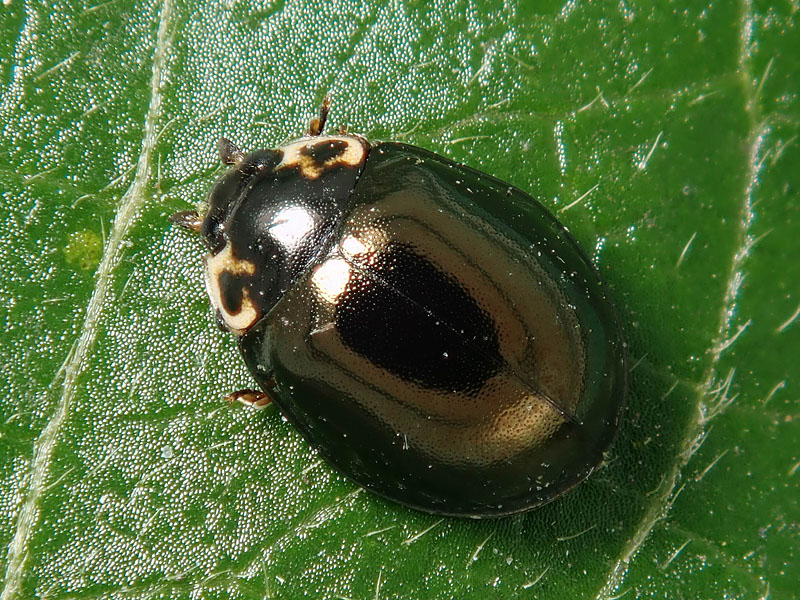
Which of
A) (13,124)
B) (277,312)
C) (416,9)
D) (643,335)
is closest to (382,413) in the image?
(277,312)

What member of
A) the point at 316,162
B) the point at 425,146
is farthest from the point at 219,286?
the point at 425,146

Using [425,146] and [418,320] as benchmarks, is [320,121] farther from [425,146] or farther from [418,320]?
[418,320]

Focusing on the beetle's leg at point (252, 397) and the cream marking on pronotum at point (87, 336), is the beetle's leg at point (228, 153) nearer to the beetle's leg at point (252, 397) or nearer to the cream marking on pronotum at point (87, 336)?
the cream marking on pronotum at point (87, 336)

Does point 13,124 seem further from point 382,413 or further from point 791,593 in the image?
point 791,593

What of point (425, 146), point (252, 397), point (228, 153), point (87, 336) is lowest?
point (252, 397)

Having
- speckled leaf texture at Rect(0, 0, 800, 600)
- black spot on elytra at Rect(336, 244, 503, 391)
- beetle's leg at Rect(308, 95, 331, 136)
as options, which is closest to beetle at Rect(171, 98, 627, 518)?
black spot on elytra at Rect(336, 244, 503, 391)

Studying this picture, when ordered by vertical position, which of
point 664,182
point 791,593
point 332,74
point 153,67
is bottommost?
point 791,593

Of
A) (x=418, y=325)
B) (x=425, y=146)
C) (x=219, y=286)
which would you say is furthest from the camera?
(x=425, y=146)
